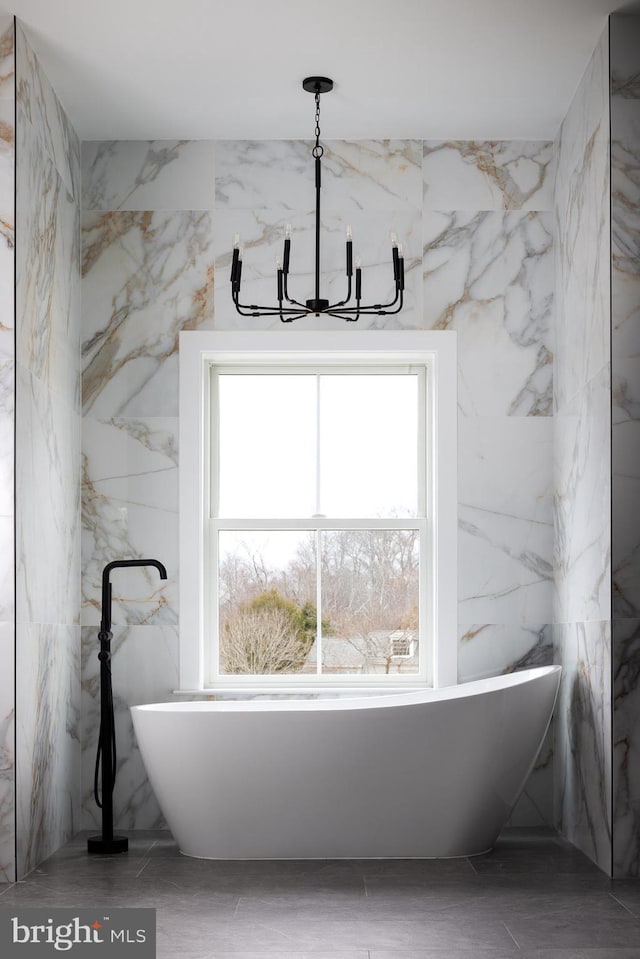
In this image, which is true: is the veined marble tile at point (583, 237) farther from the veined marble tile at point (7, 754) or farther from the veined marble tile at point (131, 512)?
the veined marble tile at point (7, 754)

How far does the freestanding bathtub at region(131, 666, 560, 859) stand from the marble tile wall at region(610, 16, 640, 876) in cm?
35

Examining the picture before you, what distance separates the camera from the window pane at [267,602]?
182 inches

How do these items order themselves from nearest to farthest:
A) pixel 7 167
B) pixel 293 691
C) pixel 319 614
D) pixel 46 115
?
pixel 7 167
pixel 46 115
pixel 293 691
pixel 319 614

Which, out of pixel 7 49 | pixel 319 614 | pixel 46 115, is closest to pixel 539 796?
pixel 319 614

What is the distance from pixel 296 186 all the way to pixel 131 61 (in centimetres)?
95

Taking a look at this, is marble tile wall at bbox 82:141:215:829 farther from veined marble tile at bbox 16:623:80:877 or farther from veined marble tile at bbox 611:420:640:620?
veined marble tile at bbox 611:420:640:620

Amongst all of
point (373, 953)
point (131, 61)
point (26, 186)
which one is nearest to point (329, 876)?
point (373, 953)

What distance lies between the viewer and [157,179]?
15.0ft

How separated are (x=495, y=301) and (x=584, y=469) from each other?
97 cm

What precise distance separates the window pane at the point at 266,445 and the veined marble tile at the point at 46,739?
0.94 m

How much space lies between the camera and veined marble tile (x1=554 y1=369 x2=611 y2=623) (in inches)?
144

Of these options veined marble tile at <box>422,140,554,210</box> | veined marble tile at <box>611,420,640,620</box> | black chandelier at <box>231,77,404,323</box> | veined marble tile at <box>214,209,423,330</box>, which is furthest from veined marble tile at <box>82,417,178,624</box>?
veined marble tile at <box>611,420,640,620</box>

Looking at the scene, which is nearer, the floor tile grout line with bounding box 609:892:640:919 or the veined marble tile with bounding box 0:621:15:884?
the floor tile grout line with bounding box 609:892:640:919

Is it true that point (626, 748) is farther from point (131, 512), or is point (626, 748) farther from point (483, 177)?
point (483, 177)
